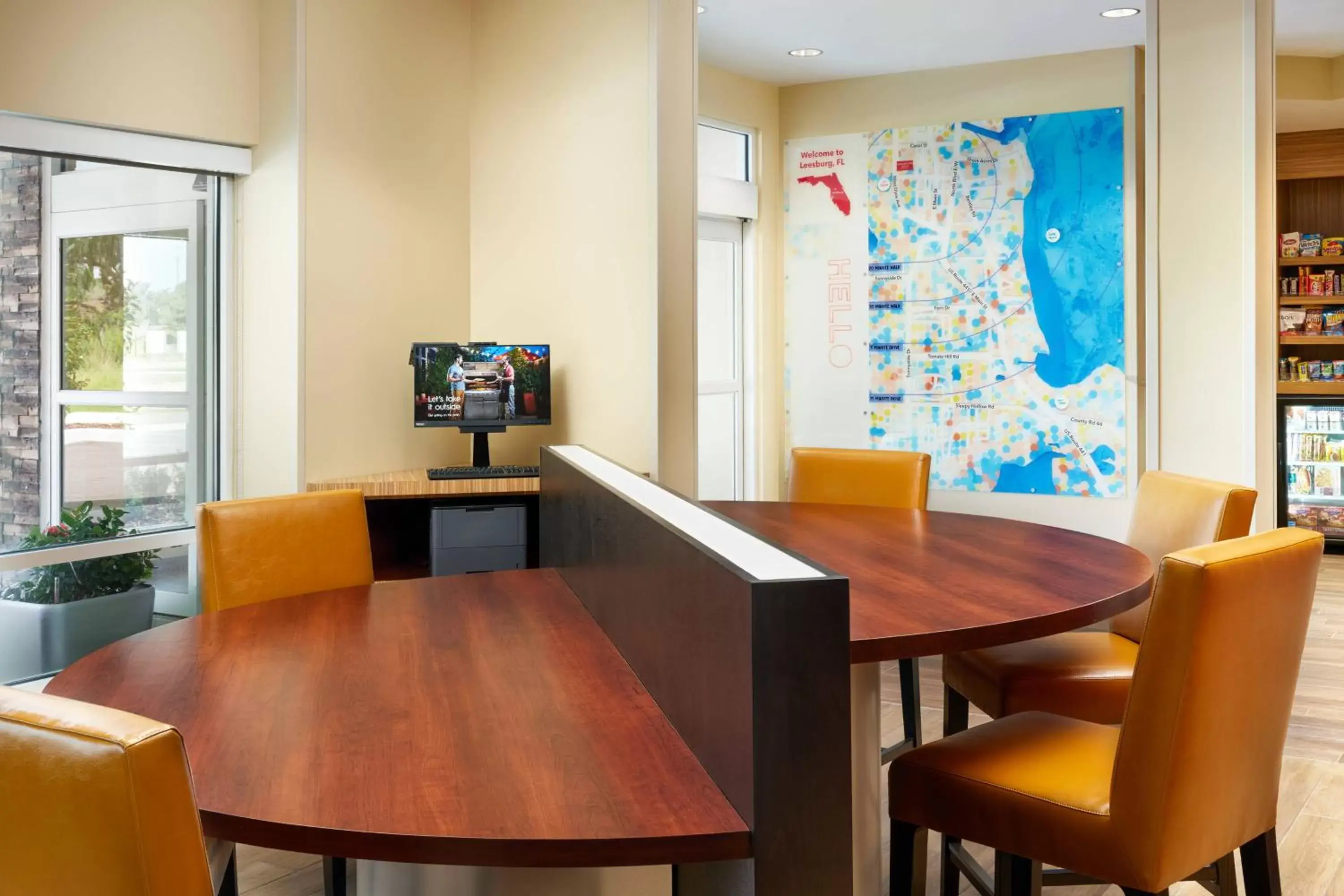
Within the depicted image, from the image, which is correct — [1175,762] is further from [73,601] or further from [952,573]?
[73,601]

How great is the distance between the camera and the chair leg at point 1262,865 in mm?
1768

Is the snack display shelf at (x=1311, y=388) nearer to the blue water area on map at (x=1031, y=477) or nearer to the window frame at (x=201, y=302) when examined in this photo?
the blue water area on map at (x=1031, y=477)

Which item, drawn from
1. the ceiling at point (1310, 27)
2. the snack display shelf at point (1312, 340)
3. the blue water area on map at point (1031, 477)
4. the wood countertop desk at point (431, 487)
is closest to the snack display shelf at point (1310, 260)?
the snack display shelf at point (1312, 340)

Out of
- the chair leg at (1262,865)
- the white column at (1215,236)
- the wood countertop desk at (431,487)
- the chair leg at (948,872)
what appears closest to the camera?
the chair leg at (1262,865)

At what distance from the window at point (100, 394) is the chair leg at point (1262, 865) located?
327cm

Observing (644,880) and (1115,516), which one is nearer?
(644,880)

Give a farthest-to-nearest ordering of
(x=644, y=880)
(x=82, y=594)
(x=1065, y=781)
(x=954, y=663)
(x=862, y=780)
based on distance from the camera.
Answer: (x=82, y=594) < (x=954, y=663) < (x=862, y=780) < (x=1065, y=781) < (x=644, y=880)

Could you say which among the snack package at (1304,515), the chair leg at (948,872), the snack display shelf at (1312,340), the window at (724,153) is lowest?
the chair leg at (948,872)

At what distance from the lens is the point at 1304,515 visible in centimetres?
723

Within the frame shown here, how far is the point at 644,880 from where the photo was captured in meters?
1.52

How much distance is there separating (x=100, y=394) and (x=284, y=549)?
166 centimetres

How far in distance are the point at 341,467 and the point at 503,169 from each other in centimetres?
139

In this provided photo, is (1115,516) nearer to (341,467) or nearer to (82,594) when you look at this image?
(341,467)

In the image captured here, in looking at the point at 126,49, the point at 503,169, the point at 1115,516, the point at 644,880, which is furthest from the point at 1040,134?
the point at 644,880
